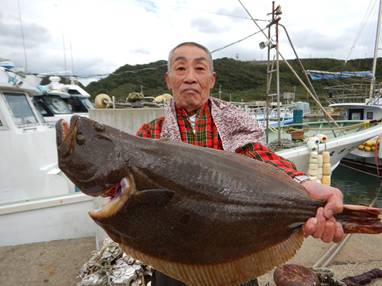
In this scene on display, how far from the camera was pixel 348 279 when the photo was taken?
3621mm

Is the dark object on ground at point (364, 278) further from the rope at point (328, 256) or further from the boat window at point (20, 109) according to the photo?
the boat window at point (20, 109)

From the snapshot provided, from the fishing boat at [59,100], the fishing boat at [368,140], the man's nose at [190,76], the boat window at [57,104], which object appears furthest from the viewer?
the fishing boat at [368,140]

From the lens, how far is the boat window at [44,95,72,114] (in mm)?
13469

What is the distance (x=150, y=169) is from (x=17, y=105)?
6.71 metres

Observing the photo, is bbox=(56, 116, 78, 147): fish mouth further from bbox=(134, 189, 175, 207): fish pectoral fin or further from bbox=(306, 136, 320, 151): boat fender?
bbox=(306, 136, 320, 151): boat fender

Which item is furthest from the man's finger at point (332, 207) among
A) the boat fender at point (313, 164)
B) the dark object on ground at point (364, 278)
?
the boat fender at point (313, 164)

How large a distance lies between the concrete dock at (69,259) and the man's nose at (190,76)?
2.65m

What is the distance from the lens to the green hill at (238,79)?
69213 millimetres

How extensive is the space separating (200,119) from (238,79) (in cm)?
9827

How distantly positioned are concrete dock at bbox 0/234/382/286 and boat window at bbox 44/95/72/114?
32.1ft

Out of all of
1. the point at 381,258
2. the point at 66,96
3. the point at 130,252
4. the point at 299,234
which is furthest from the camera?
the point at 66,96

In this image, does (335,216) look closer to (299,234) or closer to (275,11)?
(299,234)

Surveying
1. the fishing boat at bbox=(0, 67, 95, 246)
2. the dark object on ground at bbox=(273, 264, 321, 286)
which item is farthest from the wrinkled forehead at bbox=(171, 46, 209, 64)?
the fishing boat at bbox=(0, 67, 95, 246)

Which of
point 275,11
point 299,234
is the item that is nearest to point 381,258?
point 299,234
